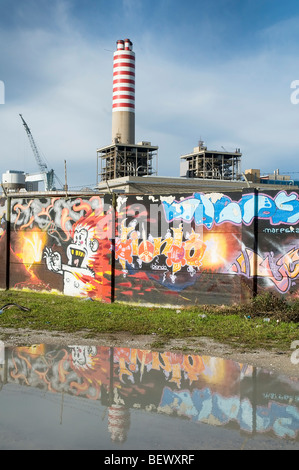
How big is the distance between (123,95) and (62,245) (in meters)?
61.7

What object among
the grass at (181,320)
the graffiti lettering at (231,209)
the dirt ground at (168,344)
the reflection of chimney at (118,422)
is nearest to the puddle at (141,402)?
the reflection of chimney at (118,422)

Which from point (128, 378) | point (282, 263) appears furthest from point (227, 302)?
point (128, 378)

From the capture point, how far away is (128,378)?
5.61m

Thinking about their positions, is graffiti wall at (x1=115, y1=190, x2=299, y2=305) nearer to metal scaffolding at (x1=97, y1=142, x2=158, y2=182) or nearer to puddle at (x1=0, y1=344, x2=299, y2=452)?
puddle at (x1=0, y1=344, x2=299, y2=452)

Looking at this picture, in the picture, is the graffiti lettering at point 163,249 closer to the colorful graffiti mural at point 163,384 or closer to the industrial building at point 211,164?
the colorful graffiti mural at point 163,384

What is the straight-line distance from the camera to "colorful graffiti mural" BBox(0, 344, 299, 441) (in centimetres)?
437

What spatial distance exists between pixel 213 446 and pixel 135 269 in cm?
730

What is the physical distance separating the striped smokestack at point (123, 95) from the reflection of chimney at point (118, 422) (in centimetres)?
6913

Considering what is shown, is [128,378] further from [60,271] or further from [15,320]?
[60,271]

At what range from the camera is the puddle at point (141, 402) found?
12.7 ft

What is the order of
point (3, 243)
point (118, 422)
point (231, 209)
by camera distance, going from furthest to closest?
point (3, 243), point (231, 209), point (118, 422)

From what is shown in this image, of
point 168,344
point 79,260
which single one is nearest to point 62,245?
point 79,260

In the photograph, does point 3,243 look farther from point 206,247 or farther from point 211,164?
point 211,164

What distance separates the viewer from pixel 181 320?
347 inches
